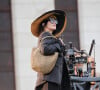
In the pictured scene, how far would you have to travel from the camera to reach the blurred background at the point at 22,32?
1164 cm

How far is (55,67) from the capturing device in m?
5.92

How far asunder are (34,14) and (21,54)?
0.88 m

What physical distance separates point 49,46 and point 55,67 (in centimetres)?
23

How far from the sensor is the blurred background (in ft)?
38.2

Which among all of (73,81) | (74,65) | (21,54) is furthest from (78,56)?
(21,54)

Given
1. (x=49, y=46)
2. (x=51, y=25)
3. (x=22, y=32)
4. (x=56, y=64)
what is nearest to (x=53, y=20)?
(x=51, y=25)

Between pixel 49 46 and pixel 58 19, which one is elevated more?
pixel 58 19

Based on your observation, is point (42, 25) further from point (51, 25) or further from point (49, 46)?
point (49, 46)

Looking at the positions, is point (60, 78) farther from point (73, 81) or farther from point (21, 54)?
point (21, 54)

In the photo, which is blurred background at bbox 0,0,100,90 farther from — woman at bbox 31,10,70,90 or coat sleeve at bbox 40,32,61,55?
coat sleeve at bbox 40,32,61,55

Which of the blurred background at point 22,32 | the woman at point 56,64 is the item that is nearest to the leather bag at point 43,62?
the woman at point 56,64

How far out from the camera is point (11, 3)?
1178 centimetres

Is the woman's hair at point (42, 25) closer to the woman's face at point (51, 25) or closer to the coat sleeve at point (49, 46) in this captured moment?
the woman's face at point (51, 25)

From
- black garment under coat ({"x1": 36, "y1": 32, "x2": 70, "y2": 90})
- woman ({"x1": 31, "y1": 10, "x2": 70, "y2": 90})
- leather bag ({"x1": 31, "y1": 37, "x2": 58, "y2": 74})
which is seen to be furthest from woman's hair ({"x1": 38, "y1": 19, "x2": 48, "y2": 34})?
leather bag ({"x1": 31, "y1": 37, "x2": 58, "y2": 74})
